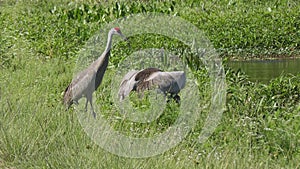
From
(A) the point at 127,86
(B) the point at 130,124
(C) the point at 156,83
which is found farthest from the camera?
(A) the point at 127,86

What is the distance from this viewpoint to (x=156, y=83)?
285 inches

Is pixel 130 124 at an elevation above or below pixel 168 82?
below

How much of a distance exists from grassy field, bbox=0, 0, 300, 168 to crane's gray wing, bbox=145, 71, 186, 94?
1.67ft

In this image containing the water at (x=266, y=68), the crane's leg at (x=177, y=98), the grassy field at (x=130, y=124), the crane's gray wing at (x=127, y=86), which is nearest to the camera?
the grassy field at (x=130, y=124)

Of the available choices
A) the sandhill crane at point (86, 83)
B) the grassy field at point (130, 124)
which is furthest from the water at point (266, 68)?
the sandhill crane at point (86, 83)

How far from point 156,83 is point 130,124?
3.08ft

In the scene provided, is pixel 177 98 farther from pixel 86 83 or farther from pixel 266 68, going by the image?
pixel 266 68

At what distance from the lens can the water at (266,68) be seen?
1091cm

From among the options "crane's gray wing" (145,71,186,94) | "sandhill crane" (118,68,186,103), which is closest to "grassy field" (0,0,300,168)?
"sandhill crane" (118,68,186,103)

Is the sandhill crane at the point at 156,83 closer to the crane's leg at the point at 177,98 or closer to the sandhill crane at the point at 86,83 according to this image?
the crane's leg at the point at 177,98

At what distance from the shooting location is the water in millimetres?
10914

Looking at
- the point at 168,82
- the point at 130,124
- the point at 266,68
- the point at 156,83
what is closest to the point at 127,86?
the point at 156,83

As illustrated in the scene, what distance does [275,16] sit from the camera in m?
14.4

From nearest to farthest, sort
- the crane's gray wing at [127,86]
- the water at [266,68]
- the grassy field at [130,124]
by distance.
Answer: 1. the grassy field at [130,124]
2. the crane's gray wing at [127,86]
3. the water at [266,68]
